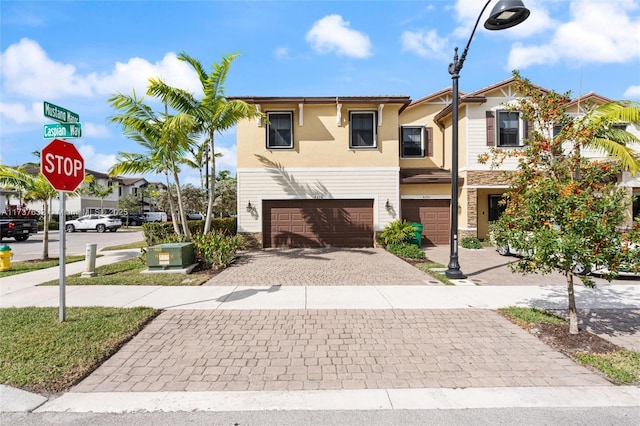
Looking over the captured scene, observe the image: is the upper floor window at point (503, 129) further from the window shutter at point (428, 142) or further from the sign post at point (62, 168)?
the sign post at point (62, 168)

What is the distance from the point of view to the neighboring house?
14.1 metres

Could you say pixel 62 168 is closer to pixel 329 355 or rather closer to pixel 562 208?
pixel 329 355

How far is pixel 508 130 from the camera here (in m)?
14.5

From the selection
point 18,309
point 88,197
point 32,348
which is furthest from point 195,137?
point 88,197

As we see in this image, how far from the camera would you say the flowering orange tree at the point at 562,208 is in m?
4.29

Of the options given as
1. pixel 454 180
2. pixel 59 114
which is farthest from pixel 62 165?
pixel 454 180

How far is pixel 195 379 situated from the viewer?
3664 millimetres

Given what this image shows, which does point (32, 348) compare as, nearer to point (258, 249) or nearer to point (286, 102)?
point (258, 249)

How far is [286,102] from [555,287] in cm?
1149

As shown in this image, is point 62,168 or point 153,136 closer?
point 62,168

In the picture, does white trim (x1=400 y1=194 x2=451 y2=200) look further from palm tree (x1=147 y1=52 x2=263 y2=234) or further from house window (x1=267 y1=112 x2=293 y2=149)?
palm tree (x1=147 y1=52 x2=263 y2=234)

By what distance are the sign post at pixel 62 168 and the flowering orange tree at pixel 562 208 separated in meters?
6.88

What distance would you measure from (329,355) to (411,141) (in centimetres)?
1395

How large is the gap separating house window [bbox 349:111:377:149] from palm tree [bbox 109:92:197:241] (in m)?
6.83
